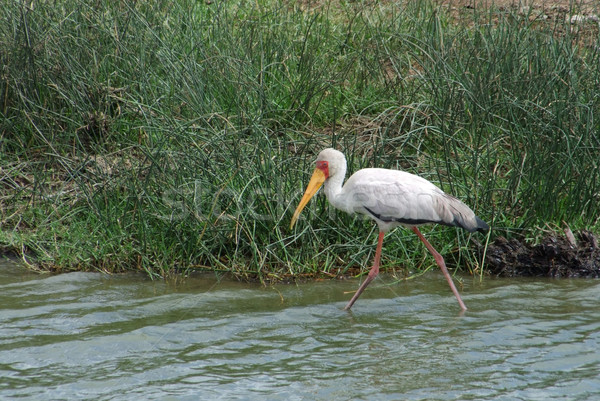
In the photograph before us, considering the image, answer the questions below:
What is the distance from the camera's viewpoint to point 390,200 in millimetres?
4957

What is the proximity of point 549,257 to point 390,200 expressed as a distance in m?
1.43

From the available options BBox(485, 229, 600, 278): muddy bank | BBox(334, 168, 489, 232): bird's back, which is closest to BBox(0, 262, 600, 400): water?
BBox(485, 229, 600, 278): muddy bank

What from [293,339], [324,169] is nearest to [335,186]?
[324,169]

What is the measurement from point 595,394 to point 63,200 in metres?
4.25

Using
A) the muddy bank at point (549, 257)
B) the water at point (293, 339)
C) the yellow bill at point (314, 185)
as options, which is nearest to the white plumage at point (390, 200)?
the yellow bill at point (314, 185)

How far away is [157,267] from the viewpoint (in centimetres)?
551

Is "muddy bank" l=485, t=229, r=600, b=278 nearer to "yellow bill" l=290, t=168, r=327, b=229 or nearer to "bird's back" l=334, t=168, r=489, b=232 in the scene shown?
"bird's back" l=334, t=168, r=489, b=232

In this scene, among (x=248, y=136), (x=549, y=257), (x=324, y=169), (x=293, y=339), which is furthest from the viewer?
(x=248, y=136)

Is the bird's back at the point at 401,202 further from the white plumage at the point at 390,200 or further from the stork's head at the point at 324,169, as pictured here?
the stork's head at the point at 324,169

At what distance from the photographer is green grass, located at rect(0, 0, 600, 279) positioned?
553cm

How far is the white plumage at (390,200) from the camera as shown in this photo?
4973 millimetres

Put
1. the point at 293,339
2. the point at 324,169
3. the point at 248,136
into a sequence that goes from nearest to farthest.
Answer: the point at 293,339 < the point at 324,169 < the point at 248,136

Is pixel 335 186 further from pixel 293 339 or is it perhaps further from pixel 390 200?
pixel 293 339

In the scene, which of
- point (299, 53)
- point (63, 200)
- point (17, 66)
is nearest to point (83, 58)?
point (17, 66)
